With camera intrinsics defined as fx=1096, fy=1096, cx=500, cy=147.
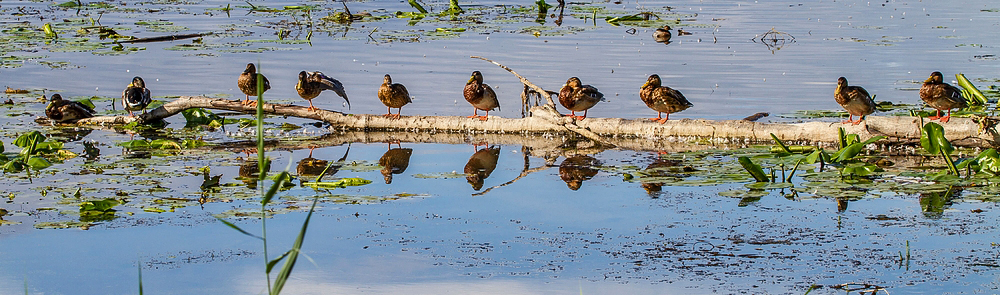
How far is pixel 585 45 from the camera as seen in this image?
20.6 m

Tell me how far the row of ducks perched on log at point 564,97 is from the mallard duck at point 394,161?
43.7 inches

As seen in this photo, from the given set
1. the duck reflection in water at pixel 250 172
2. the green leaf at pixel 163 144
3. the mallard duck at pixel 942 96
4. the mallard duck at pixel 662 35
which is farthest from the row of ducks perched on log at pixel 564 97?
the mallard duck at pixel 662 35

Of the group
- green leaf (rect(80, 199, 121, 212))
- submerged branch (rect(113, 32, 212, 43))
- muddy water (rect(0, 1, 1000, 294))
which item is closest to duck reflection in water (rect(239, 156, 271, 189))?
muddy water (rect(0, 1, 1000, 294))

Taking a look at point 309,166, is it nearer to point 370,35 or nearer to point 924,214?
point 924,214

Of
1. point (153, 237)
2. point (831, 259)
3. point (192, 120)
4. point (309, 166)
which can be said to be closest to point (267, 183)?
point (309, 166)

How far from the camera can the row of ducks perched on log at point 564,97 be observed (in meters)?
11.2

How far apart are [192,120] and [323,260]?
6293 millimetres

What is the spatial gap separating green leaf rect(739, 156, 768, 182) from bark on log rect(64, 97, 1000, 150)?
6.72 feet

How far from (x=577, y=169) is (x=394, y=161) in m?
1.78

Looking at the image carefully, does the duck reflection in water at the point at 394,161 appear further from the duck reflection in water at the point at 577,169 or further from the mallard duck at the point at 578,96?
the mallard duck at the point at 578,96

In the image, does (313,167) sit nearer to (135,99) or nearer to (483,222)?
(483,222)

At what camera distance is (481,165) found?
10297 millimetres

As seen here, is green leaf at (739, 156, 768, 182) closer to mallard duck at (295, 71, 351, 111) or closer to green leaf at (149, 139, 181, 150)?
green leaf at (149, 139, 181, 150)

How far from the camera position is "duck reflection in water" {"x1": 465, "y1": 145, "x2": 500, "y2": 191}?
31.1 feet
